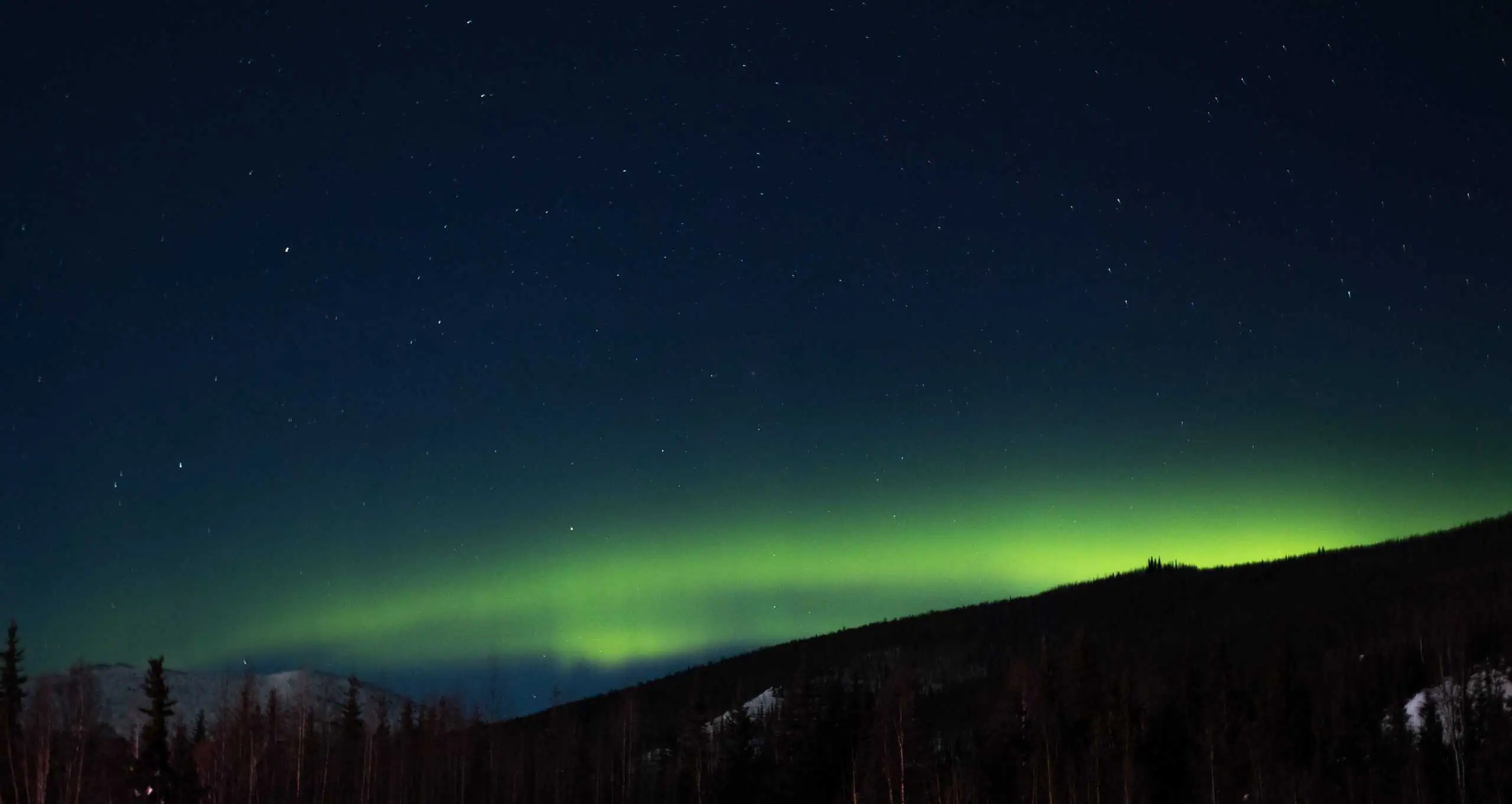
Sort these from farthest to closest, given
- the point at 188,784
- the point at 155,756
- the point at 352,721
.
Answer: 1. the point at 352,721
2. the point at 155,756
3. the point at 188,784

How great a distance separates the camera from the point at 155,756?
272 ft

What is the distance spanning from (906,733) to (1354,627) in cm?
6757

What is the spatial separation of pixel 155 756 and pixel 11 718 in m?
11.7

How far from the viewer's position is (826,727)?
96062 millimetres

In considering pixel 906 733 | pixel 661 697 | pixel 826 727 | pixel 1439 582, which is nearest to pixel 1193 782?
pixel 906 733

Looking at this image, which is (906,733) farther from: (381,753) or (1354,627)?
(1354,627)

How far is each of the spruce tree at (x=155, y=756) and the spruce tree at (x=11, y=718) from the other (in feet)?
20.6

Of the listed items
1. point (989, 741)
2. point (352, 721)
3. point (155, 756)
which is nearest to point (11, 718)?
point (155, 756)

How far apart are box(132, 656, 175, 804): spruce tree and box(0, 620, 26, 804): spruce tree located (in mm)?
6271

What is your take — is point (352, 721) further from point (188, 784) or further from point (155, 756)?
point (188, 784)

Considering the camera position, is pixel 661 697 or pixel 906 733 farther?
pixel 661 697

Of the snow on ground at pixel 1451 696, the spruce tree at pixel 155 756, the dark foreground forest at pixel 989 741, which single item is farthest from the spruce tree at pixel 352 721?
the snow on ground at pixel 1451 696

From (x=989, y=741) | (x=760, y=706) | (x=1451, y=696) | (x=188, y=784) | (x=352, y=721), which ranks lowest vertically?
(x=188, y=784)

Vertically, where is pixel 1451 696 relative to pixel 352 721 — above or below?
below
